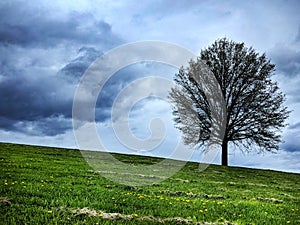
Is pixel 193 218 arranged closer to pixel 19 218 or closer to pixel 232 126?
pixel 19 218

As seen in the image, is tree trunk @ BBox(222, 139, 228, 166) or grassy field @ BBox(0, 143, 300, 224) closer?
grassy field @ BBox(0, 143, 300, 224)

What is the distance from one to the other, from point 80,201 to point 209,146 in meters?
29.5

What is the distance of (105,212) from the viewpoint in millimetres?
9797

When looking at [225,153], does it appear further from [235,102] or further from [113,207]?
[113,207]

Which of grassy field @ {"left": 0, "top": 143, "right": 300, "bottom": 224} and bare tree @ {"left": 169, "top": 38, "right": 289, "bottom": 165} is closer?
grassy field @ {"left": 0, "top": 143, "right": 300, "bottom": 224}

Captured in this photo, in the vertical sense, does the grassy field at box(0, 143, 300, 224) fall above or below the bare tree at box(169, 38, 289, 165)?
below

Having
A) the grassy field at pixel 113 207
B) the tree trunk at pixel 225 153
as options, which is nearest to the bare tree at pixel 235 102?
the tree trunk at pixel 225 153

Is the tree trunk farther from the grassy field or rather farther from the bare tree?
the grassy field

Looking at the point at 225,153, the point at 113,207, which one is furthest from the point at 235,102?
the point at 113,207

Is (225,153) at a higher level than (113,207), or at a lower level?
higher

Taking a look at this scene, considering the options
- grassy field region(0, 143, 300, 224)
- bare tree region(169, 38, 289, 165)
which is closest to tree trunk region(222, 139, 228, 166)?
bare tree region(169, 38, 289, 165)

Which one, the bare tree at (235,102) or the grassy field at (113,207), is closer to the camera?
the grassy field at (113,207)

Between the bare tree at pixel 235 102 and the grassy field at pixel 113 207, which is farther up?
the bare tree at pixel 235 102

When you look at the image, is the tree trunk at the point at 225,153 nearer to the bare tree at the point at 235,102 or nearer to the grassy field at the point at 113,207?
the bare tree at the point at 235,102
